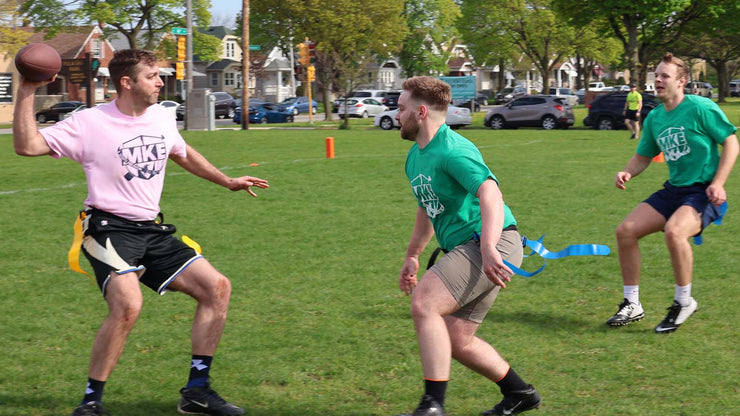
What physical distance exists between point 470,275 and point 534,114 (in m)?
33.2

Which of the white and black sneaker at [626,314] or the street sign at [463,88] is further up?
the street sign at [463,88]

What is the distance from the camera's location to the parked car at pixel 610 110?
3394 centimetres

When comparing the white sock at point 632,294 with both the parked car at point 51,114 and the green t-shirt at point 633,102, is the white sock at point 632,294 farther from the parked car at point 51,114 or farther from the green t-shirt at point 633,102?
the parked car at point 51,114

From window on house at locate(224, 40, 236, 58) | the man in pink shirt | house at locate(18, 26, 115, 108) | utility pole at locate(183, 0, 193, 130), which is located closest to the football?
the man in pink shirt

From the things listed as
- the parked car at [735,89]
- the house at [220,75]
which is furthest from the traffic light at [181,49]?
the parked car at [735,89]

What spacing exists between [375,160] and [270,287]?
1178 centimetres

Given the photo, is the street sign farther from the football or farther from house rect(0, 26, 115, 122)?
the football

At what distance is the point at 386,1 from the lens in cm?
5103

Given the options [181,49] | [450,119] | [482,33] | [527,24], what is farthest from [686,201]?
[527,24]

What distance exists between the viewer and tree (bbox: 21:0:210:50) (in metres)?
55.8

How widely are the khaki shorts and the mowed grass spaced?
0.74 m

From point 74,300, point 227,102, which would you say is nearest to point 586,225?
point 74,300

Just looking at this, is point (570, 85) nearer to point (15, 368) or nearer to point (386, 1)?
point (386, 1)

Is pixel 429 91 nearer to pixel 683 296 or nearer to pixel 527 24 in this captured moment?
pixel 683 296
